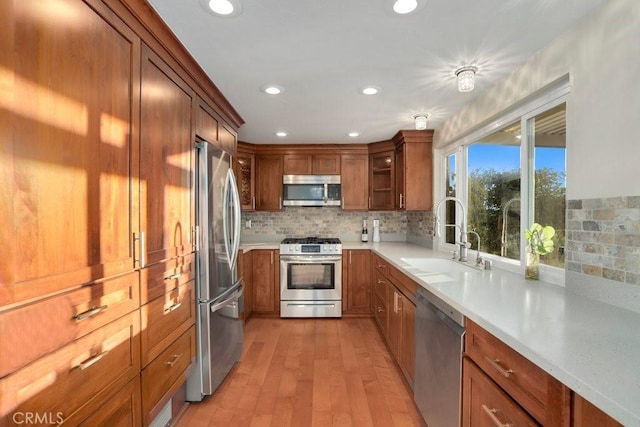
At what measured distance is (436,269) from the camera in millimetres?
2215

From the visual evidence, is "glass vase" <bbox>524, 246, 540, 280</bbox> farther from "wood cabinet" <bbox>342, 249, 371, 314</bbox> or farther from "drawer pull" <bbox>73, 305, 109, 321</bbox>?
"drawer pull" <bbox>73, 305, 109, 321</bbox>

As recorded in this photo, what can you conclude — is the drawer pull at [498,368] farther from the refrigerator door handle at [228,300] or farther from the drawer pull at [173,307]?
the refrigerator door handle at [228,300]

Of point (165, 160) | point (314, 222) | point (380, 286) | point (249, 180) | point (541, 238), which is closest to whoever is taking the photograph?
point (165, 160)

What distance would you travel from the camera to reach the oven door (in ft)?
12.3

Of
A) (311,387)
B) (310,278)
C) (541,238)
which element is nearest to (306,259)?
(310,278)

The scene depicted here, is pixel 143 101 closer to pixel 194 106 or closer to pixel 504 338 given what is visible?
pixel 194 106

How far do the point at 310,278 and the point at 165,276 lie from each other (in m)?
2.33

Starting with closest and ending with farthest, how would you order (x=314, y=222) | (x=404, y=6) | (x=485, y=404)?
(x=485, y=404) → (x=404, y=6) → (x=314, y=222)

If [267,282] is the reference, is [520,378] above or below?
above

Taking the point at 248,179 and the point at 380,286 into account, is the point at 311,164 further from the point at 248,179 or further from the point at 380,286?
the point at 380,286

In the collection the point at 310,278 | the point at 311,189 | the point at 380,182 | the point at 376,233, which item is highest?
the point at 380,182

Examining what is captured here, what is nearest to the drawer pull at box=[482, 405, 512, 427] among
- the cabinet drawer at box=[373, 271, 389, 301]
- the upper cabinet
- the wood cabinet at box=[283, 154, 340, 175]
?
the cabinet drawer at box=[373, 271, 389, 301]

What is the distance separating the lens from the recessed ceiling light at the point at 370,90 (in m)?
2.19

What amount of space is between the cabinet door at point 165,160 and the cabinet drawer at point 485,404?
5.15ft
